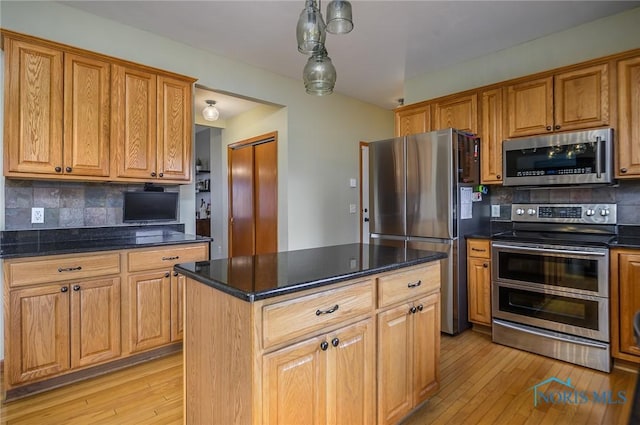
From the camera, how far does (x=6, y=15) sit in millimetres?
2393

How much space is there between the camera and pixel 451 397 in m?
2.13

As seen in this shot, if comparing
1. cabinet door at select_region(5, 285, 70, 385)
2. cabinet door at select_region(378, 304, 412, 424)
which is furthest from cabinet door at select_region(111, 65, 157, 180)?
cabinet door at select_region(378, 304, 412, 424)

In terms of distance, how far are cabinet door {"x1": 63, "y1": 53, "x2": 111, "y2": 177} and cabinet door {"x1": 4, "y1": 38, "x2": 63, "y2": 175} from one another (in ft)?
0.17

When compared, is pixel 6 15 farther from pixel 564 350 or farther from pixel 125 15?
pixel 564 350

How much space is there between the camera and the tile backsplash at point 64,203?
246 cm

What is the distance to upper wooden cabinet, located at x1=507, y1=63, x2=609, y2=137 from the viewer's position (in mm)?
2672

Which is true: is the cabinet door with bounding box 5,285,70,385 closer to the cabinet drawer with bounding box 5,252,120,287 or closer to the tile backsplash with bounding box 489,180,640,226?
the cabinet drawer with bounding box 5,252,120,287

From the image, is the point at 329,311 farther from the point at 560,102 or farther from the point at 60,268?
the point at 560,102

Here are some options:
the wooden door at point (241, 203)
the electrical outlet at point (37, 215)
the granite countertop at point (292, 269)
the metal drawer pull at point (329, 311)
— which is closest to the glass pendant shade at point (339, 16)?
the granite countertop at point (292, 269)

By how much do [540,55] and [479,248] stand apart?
6.29 ft

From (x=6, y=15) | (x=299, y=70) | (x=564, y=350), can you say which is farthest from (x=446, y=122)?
(x=6, y=15)

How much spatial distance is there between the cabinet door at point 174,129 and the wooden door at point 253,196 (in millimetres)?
1455

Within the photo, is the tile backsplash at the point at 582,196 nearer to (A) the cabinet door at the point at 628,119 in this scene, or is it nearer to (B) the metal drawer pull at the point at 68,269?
(A) the cabinet door at the point at 628,119

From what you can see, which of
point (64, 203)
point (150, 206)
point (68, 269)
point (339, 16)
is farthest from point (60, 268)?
point (339, 16)
